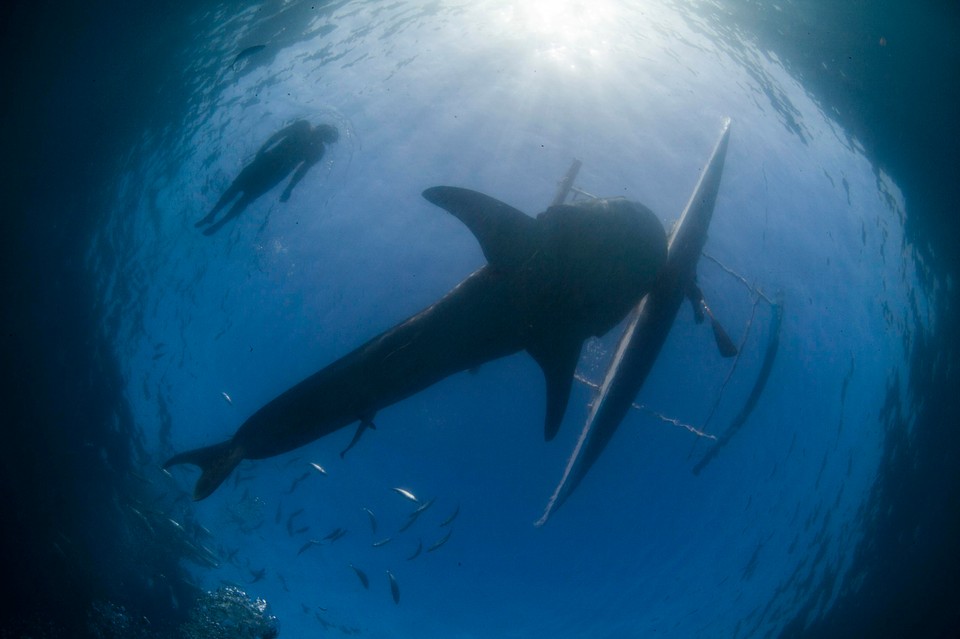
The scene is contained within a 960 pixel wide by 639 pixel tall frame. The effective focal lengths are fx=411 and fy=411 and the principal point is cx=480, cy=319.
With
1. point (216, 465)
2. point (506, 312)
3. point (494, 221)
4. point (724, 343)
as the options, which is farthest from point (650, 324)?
point (216, 465)

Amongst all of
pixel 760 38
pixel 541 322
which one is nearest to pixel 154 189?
pixel 541 322

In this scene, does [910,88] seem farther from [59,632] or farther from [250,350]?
[59,632]

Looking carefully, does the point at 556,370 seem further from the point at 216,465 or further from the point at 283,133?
the point at 283,133

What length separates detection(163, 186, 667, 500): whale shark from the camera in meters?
4.53

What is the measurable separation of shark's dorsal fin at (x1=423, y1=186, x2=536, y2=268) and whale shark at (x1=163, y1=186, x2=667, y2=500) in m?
0.01

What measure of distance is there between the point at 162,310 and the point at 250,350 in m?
4.11

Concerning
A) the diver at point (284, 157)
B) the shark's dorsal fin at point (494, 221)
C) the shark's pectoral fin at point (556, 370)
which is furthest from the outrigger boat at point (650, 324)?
the diver at point (284, 157)

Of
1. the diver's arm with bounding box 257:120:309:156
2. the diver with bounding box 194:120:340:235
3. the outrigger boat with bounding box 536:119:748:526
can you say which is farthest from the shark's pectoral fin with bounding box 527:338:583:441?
the diver's arm with bounding box 257:120:309:156

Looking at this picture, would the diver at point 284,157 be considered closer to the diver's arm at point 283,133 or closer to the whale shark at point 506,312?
the diver's arm at point 283,133

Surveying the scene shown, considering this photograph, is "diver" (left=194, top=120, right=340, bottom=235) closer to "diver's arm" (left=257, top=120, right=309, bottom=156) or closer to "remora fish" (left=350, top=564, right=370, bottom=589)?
"diver's arm" (left=257, top=120, right=309, bottom=156)

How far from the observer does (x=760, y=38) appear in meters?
12.1

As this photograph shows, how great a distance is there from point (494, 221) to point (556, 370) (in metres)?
2.00

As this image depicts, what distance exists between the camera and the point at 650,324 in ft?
24.7

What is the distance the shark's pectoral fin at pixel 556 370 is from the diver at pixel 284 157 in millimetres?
7809
